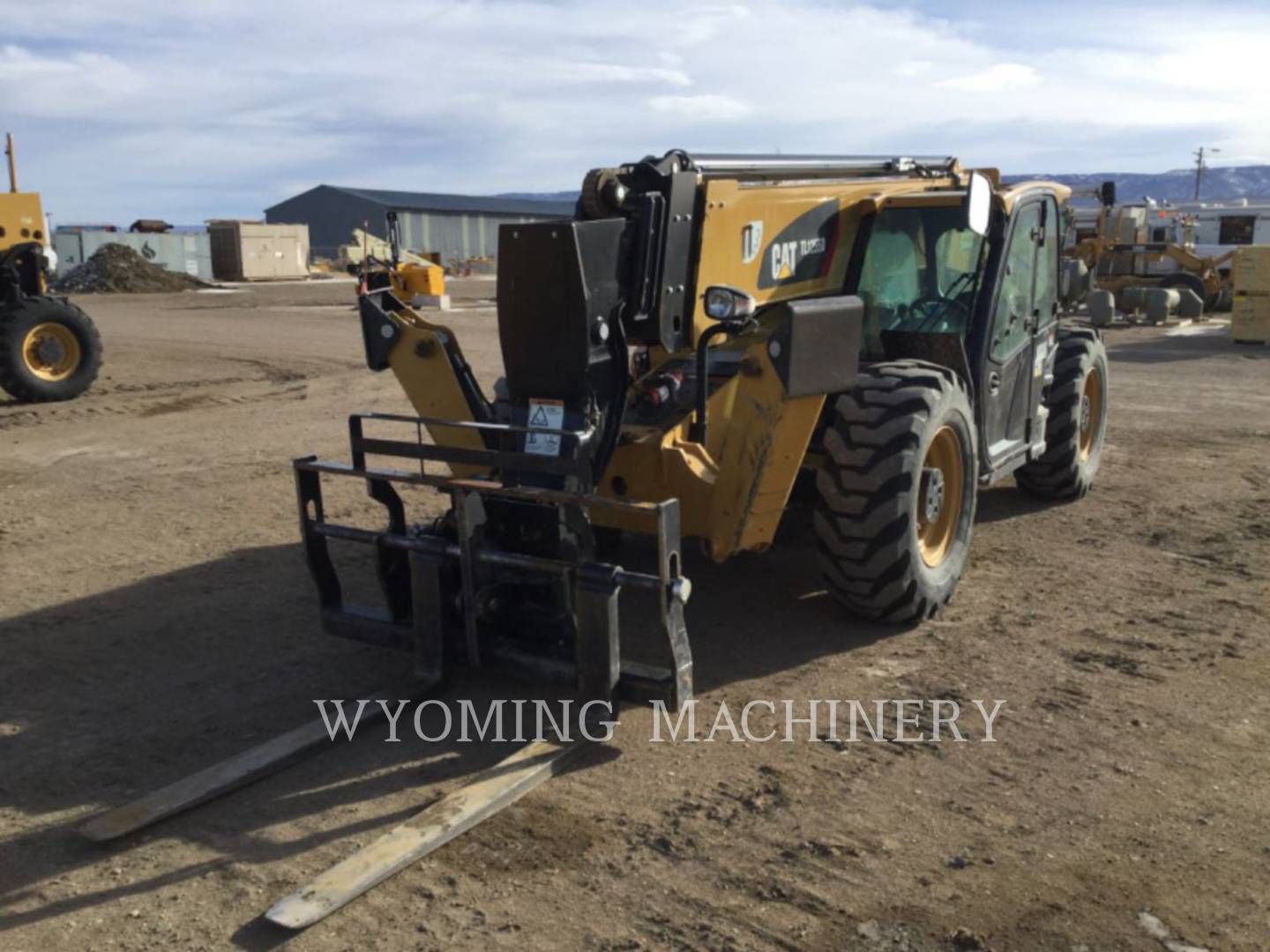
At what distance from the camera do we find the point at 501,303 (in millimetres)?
4828

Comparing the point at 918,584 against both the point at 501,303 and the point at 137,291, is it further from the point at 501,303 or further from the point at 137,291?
the point at 137,291

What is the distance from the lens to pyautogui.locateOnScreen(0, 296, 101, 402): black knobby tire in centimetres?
1288

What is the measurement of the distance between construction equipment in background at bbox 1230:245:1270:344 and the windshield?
1586cm

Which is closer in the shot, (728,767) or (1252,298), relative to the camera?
(728,767)

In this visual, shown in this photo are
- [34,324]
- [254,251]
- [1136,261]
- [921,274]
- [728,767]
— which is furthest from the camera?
[254,251]

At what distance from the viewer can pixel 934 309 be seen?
21.9 feet

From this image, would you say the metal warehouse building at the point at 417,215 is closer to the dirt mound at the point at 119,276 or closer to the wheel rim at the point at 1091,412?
the dirt mound at the point at 119,276

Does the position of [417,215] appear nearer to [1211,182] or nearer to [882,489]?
[882,489]

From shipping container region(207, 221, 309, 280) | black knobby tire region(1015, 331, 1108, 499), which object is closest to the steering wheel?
black knobby tire region(1015, 331, 1108, 499)

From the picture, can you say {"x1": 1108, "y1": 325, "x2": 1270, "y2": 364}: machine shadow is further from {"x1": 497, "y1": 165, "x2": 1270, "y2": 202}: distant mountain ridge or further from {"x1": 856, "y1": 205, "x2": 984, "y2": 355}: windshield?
{"x1": 497, "y1": 165, "x2": 1270, "y2": 202}: distant mountain ridge

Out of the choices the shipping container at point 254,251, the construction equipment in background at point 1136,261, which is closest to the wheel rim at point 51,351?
the construction equipment in background at point 1136,261

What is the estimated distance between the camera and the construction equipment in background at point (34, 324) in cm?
1293

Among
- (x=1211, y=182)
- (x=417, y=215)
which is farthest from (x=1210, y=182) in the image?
(x=417, y=215)

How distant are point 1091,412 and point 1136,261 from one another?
1973cm
